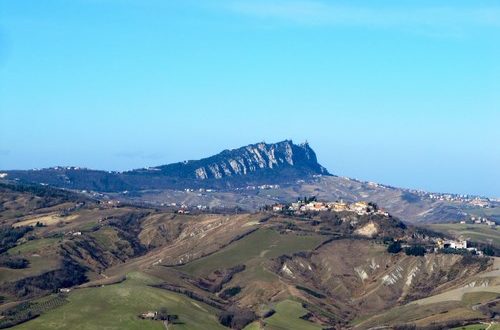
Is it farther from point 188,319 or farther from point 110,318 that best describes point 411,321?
point 110,318

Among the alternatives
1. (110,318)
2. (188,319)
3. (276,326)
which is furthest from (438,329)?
(110,318)

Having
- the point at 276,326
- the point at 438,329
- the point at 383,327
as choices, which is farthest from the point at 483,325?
the point at 276,326

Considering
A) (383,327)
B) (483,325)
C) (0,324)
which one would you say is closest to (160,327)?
(0,324)

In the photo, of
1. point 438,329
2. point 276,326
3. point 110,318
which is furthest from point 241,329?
point 438,329

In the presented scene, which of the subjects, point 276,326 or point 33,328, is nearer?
point 33,328

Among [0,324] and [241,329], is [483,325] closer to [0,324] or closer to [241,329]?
[241,329]

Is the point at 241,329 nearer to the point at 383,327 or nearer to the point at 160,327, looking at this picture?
the point at 160,327

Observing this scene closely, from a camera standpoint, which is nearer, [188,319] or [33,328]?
[33,328]

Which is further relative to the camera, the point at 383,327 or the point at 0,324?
the point at 383,327
